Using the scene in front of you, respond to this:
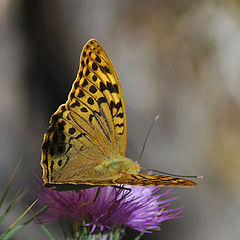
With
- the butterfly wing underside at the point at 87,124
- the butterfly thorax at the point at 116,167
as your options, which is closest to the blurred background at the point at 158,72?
the butterfly wing underside at the point at 87,124

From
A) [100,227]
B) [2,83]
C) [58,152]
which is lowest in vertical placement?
[100,227]

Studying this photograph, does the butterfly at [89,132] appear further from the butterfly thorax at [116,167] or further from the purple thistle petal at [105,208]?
the purple thistle petal at [105,208]

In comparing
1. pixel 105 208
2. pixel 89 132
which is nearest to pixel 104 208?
pixel 105 208

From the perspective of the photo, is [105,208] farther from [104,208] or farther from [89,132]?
[89,132]

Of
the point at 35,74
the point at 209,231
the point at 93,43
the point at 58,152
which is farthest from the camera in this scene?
the point at 35,74

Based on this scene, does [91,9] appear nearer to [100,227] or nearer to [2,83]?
[2,83]

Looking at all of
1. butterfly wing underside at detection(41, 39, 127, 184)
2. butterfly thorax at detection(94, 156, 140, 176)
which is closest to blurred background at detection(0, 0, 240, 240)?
butterfly wing underside at detection(41, 39, 127, 184)

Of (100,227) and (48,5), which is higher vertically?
(48,5)

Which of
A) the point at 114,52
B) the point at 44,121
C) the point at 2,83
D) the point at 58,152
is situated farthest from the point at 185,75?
the point at 58,152
